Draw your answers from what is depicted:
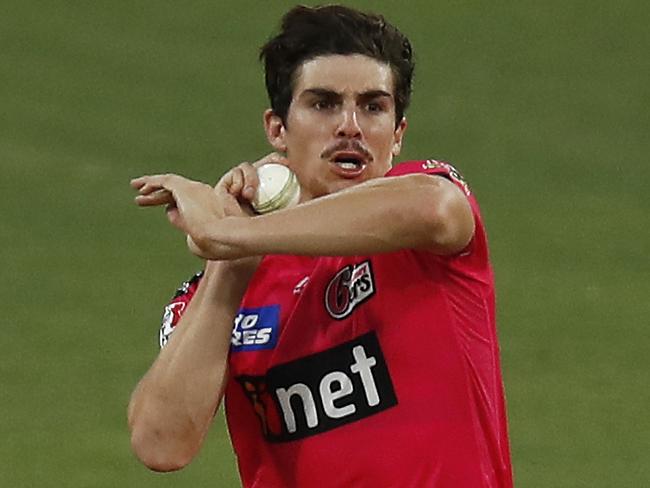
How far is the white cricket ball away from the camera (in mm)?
5988

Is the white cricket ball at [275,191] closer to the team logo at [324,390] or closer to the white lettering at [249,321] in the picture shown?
the white lettering at [249,321]

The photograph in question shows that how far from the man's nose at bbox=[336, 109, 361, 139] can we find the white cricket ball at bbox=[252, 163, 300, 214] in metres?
0.22

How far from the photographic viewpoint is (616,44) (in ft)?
48.3

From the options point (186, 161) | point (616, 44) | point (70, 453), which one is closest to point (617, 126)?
point (616, 44)

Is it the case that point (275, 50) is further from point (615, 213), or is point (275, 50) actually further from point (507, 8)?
point (507, 8)

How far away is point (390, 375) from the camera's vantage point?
18.8 ft

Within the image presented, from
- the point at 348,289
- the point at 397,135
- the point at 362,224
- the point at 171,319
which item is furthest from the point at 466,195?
the point at 171,319

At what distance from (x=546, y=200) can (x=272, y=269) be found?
679 cm

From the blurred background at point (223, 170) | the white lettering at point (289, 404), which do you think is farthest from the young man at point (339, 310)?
the blurred background at point (223, 170)

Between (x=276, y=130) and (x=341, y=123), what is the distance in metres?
0.48

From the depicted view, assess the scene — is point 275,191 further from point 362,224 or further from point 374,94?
point 362,224

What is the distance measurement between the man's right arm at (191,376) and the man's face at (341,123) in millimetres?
390

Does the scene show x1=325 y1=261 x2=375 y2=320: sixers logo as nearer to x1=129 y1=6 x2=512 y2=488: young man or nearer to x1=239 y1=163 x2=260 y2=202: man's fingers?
x1=129 y1=6 x2=512 y2=488: young man

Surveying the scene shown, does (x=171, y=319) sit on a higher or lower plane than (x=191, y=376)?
higher
